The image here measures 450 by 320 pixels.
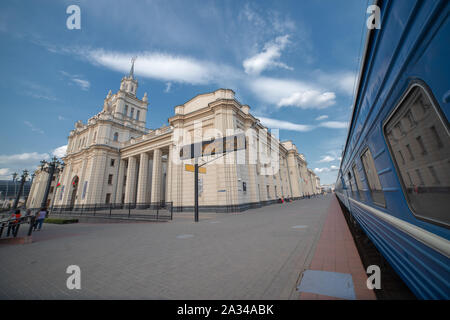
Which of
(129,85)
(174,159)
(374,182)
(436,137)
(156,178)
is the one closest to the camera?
(436,137)

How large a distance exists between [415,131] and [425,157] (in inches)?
9.9

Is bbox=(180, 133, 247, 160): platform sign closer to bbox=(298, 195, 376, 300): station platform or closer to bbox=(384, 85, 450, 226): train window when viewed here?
bbox=(298, 195, 376, 300): station platform

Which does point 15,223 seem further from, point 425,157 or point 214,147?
point 425,157

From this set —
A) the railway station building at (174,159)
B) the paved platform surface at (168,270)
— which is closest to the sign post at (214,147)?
the railway station building at (174,159)

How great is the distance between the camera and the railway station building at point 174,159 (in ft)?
56.0

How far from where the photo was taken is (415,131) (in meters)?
1.55

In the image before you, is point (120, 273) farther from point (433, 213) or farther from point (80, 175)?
point (80, 175)

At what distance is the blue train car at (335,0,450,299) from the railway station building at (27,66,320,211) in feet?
29.7

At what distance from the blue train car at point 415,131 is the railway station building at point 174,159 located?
904 centimetres

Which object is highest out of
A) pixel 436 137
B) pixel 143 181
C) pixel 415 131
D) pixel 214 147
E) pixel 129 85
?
pixel 129 85

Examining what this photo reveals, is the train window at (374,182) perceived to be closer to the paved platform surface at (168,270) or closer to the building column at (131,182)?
the paved platform surface at (168,270)

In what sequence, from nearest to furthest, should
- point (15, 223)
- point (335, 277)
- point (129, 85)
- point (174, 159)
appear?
point (335, 277) → point (15, 223) → point (174, 159) → point (129, 85)

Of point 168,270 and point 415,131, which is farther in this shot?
point 168,270

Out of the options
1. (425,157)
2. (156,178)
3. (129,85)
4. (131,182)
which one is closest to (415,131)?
(425,157)
